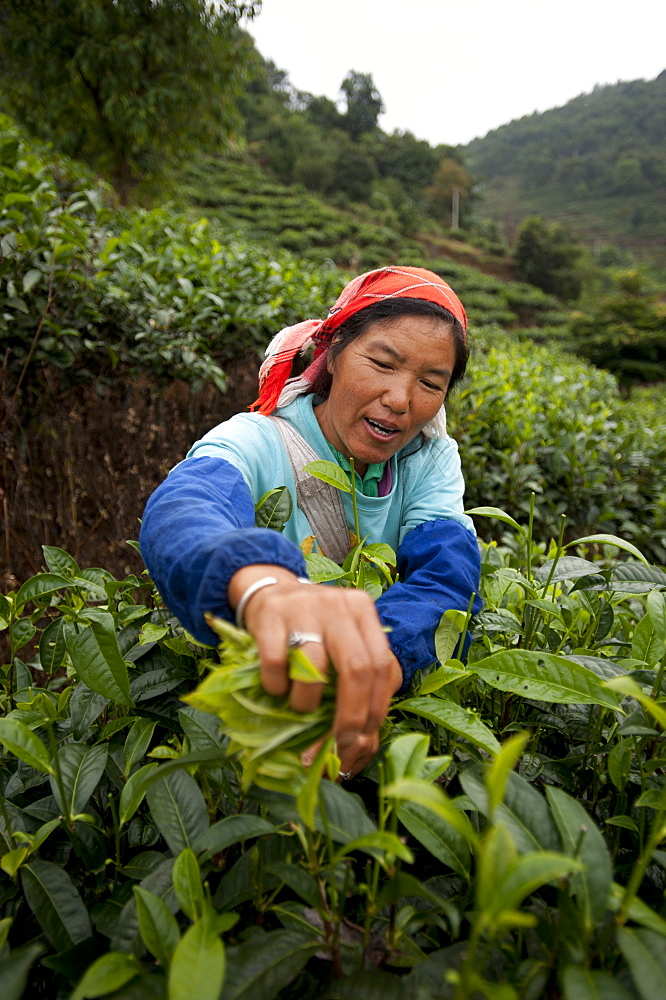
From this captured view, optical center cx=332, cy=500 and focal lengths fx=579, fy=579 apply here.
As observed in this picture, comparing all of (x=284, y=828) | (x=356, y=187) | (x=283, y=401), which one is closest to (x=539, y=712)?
(x=284, y=828)

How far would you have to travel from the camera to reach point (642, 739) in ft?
2.65

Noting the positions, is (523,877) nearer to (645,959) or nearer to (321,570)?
(645,959)

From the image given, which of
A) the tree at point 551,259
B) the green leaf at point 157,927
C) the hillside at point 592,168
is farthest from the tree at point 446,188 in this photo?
the green leaf at point 157,927

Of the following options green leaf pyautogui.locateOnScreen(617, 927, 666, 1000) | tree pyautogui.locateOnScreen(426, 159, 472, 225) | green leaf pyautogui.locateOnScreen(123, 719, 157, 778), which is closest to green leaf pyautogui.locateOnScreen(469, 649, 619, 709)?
green leaf pyautogui.locateOnScreen(617, 927, 666, 1000)

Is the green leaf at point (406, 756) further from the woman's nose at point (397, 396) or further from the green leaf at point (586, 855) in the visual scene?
the woman's nose at point (397, 396)

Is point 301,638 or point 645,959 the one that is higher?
point 301,638

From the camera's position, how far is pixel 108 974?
0.51m

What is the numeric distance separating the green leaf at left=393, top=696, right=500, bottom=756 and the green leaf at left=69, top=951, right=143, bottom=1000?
0.37m

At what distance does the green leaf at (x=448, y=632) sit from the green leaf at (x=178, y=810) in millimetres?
395

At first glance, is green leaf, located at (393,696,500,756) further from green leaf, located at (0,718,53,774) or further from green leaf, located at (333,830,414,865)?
green leaf, located at (0,718,53,774)

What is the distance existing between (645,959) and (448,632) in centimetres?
47

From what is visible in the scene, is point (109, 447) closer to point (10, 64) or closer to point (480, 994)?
point (480, 994)

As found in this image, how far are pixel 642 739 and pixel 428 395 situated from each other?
844 mm

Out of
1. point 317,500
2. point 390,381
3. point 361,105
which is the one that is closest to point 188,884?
point 317,500
